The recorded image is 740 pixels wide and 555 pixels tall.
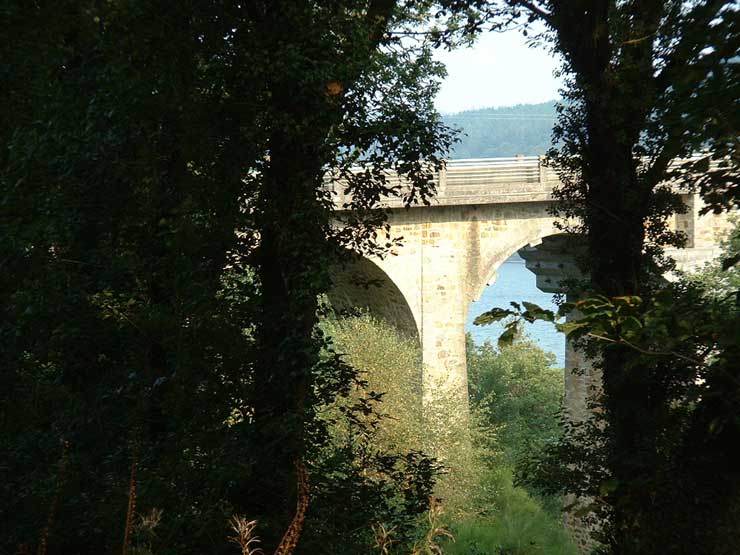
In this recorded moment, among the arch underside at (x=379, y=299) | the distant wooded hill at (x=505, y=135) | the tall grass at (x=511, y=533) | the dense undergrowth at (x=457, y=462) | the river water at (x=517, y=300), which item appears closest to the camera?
the tall grass at (x=511, y=533)

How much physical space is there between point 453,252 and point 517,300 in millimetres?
79110

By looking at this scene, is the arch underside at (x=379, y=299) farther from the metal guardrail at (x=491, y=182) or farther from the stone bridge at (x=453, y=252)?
the metal guardrail at (x=491, y=182)

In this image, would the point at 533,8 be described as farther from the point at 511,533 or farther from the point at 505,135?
the point at 505,135

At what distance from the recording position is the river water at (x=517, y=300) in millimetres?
75062

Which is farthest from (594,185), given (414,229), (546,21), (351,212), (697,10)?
(414,229)

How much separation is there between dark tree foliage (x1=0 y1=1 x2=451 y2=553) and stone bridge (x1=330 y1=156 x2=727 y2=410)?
1508cm

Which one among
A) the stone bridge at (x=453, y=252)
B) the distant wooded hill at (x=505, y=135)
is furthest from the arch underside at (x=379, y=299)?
the distant wooded hill at (x=505, y=135)

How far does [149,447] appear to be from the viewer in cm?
684

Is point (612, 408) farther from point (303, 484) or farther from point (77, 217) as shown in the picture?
point (303, 484)

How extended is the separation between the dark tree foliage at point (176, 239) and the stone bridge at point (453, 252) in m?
15.1

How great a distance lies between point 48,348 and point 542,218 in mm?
18211

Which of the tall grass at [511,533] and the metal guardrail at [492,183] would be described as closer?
the tall grass at [511,533]

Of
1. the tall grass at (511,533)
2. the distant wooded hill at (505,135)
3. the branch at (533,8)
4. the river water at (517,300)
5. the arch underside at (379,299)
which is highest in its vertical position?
the distant wooded hill at (505,135)

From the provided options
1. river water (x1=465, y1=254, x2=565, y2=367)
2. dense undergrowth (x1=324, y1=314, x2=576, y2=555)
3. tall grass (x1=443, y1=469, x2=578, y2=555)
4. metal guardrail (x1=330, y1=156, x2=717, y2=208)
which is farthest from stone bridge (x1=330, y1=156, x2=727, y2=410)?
river water (x1=465, y1=254, x2=565, y2=367)
